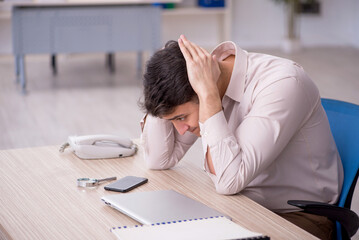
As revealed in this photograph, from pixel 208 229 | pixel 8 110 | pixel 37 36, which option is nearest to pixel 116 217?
pixel 208 229

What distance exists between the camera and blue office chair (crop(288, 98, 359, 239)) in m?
1.53

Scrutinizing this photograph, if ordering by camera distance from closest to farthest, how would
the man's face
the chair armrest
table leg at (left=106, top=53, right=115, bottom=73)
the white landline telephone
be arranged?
the chair armrest < the man's face < the white landline telephone < table leg at (left=106, top=53, right=115, bottom=73)

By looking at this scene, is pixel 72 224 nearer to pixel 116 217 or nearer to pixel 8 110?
pixel 116 217

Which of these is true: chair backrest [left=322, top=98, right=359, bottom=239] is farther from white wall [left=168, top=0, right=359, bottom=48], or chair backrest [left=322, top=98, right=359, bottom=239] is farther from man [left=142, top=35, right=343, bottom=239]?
white wall [left=168, top=0, right=359, bottom=48]

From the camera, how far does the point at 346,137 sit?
176 cm

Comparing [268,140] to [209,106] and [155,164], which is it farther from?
[155,164]

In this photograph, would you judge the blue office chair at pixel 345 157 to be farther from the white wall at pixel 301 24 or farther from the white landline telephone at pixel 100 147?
the white wall at pixel 301 24

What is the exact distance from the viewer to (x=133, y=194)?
148 centimetres

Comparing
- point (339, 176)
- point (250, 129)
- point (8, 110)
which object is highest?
point (250, 129)

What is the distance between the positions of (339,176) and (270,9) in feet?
22.0

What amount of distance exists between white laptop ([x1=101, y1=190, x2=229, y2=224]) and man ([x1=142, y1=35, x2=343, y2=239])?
0.14 meters

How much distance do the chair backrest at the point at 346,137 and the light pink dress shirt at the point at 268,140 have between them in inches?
1.2

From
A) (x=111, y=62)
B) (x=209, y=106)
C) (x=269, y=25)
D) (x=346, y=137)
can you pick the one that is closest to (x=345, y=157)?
(x=346, y=137)

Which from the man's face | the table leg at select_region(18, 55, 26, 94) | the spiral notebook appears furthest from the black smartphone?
the table leg at select_region(18, 55, 26, 94)
